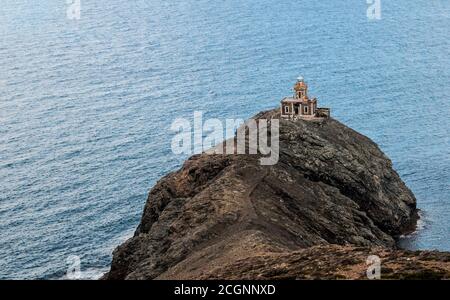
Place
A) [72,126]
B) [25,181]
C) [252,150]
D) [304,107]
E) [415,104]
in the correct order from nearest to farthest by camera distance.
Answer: [252,150] → [304,107] → [25,181] → [72,126] → [415,104]

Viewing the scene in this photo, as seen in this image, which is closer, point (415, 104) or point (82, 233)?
point (82, 233)

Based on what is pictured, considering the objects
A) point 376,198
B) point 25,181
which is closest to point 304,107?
point 376,198

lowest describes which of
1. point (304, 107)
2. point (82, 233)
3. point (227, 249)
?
point (82, 233)

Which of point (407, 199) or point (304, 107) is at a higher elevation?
point (304, 107)

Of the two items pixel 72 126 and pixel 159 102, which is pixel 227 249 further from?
pixel 159 102
